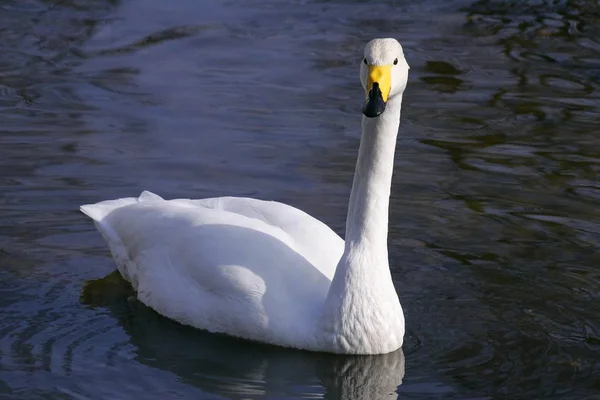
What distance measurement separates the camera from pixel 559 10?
16672 millimetres

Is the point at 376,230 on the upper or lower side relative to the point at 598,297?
upper

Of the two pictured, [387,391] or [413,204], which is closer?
[387,391]

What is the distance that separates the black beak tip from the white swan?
59mm

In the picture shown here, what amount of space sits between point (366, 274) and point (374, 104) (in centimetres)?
116

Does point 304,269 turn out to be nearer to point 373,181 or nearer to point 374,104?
point 373,181

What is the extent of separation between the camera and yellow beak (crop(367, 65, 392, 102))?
23.4ft

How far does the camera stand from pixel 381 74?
716 cm

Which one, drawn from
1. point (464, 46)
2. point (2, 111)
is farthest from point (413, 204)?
point (464, 46)

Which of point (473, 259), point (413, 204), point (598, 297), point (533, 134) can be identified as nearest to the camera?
point (598, 297)

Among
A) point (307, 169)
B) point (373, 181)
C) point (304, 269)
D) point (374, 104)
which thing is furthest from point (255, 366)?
point (307, 169)

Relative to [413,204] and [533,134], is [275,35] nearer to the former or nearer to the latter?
[533,134]

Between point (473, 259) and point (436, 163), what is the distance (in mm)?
2186

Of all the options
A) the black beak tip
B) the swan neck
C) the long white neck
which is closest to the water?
the long white neck

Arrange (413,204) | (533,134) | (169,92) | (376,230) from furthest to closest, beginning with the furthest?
1. (169,92)
2. (533,134)
3. (413,204)
4. (376,230)
